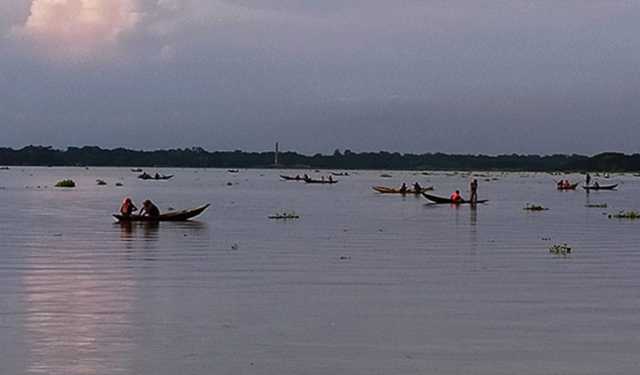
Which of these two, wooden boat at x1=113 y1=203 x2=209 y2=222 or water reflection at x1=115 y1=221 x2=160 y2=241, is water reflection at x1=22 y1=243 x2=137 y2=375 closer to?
water reflection at x1=115 y1=221 x2=160 y2=241

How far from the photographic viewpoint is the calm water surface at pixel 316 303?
1373 cm

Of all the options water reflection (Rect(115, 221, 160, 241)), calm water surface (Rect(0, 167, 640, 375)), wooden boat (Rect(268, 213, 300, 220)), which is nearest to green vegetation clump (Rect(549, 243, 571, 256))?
calm water surface (Rect(0, 167, 640, 375))

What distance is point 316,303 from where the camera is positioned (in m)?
18.7

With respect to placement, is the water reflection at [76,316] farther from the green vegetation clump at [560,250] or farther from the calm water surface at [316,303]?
the green vegetation clump at [560,250]

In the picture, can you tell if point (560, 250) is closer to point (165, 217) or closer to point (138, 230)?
point (138, 230)

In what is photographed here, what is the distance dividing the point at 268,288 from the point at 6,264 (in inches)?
322

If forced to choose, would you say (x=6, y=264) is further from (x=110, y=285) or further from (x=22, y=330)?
(x=22, y=330)

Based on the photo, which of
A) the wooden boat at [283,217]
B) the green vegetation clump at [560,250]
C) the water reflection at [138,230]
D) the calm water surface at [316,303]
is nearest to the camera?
the calm water surface at [316,303]

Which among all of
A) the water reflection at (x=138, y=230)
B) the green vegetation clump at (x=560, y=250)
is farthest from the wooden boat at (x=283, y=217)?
the green vegetation clump at (x=560, y=250)

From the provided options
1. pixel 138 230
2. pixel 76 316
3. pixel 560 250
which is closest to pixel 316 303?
pixel 76 316

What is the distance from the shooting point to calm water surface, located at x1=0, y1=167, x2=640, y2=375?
13.7 m

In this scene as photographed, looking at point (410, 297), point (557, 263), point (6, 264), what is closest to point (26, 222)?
point (6, 264)

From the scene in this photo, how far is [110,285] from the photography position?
2108 cm

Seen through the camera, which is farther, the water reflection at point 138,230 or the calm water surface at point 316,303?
the water reflection at point 138,230
